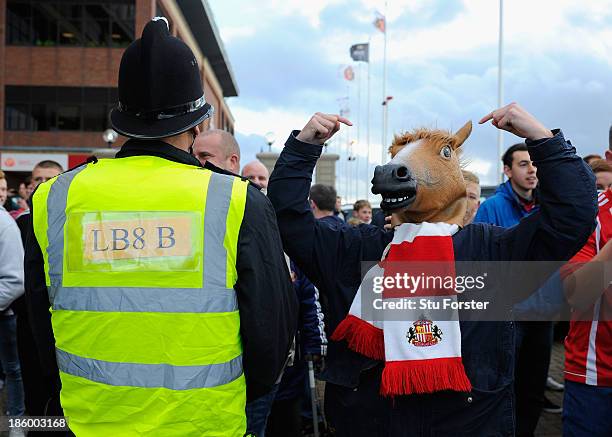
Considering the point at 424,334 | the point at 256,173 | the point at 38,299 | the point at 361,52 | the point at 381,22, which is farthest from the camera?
the point at 361,52

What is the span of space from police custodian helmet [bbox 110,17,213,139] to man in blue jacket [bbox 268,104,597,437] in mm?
488

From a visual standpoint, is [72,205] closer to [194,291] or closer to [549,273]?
[194,291]

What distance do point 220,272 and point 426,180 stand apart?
955 mm

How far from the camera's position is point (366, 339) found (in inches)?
80.8

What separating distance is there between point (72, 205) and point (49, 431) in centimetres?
286

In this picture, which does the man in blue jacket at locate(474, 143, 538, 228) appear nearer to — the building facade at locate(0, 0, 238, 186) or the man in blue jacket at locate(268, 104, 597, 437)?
the man in blue jacket at locate(268, 104, 597, 437)

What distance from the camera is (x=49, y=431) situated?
3865 mm

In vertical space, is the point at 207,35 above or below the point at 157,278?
above

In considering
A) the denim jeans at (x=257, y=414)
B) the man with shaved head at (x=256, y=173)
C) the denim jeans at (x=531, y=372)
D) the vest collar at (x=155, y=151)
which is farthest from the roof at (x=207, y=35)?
the vest collar at (x=155, y=151)

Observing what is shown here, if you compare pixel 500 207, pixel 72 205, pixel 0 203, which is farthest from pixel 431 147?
pixel 0 203

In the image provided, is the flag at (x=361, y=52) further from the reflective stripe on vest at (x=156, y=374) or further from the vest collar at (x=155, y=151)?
the reflective stripe on vest at (x=156, y=374)

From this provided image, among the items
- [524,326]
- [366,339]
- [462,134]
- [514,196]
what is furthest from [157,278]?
[524,326]

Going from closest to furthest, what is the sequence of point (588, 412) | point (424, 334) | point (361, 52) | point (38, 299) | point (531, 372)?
point (38, 299)
point (424, 334)
point (588, 412)
point (531, 372)
point (361, 52)

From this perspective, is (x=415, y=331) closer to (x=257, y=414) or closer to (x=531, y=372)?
(x=257, y=414)
